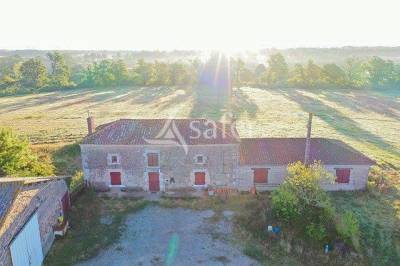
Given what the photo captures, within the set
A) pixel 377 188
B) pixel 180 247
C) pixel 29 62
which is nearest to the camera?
pixel 180 247

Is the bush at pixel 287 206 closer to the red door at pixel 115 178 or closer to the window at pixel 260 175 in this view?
the window at pixel 260 175

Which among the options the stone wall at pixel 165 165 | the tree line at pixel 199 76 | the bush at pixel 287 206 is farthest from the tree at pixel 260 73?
the bush at pixel 287 206

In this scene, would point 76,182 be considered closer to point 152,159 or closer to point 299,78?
point 152,159

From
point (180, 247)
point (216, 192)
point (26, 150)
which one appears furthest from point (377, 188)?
point (26, 150)

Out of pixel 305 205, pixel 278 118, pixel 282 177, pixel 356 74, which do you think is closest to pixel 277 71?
pixel 356 74

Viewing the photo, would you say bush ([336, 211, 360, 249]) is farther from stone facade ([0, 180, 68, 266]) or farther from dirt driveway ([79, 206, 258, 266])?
stone facade ([0, 180, 68, 266])

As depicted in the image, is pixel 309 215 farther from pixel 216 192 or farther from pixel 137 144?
pixel 137 144
